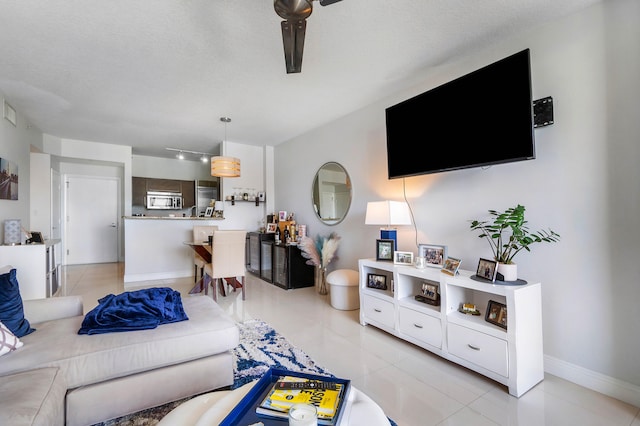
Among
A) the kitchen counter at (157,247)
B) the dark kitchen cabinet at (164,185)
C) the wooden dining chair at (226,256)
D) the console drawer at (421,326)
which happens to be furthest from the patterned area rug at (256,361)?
the dark kitchen cabinet at (164,185)

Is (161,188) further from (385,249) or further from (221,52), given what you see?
(385,249)

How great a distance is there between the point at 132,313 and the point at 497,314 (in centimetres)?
240

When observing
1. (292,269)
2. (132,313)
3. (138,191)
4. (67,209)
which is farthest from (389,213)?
(67,209)

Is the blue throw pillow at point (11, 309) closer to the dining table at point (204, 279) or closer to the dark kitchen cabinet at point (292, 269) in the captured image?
the dining table at point (204, 279)

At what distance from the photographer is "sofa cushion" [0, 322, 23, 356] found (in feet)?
4.52

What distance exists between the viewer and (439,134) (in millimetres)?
2561

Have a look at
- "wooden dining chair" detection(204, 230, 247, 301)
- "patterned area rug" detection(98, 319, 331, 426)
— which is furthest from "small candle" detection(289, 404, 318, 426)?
"wooden dining chair" detection(204, 230, 247, 301)

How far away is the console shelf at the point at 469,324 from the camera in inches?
72.4

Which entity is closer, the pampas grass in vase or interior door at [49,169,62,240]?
the pampas grass in vase

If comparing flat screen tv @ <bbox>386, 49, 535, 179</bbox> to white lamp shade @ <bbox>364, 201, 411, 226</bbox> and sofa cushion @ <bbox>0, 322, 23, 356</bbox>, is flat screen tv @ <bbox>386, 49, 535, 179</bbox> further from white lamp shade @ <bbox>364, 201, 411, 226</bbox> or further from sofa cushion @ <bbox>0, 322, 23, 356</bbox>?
sofa cushion @ <bbox>0, 322, 23, 356</bbox>

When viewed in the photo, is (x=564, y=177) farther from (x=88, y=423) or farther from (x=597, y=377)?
(x=88, y=423)

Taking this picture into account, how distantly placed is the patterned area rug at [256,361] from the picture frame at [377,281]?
41.2 inches

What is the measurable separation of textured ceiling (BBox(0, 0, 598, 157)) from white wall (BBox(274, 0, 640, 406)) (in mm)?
256

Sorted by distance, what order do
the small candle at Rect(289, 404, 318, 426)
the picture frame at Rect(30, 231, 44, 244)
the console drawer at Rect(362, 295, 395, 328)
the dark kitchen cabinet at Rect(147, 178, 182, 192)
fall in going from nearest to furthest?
the small candle at Rect(289, 404, 318, 426) < the console drawer at Rect(362, 295, 395, 328) < the picture frame at Rect(30, 231, 44, 244) < the dark kitchen cabinet at Rect(147, 178, 182, 192)
